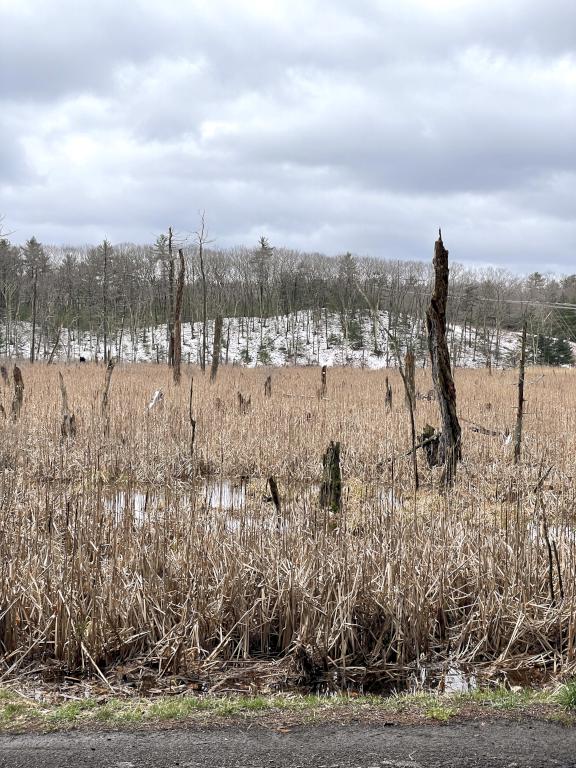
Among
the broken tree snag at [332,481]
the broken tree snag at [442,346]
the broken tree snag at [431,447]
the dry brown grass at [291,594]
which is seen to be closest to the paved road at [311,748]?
the dry brown grass at [291,594]

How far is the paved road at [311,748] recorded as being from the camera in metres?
2.35

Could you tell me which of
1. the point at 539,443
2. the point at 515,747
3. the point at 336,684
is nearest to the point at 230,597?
the point at 336,684

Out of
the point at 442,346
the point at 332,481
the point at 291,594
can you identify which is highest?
the point at 442,346

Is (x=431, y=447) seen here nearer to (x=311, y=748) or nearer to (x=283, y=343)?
(x=311, y=748)

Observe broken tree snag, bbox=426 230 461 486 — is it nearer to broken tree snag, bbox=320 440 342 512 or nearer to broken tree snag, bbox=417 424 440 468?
broken tree snag, bbox=417 424 440 468

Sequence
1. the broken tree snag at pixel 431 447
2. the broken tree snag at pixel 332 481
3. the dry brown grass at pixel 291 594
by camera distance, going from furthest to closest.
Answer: the broken tree snag at pixel 431 447, the broken tree snag at pixel 332 481, the dry brown grass at pixel 291 594

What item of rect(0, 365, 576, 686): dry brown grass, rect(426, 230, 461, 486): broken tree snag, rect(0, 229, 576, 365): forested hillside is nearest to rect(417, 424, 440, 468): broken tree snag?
rect(426, 230, 461, 486): broken tree snag

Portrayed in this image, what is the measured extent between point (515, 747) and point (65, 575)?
2.31 m

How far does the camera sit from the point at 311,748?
247cm

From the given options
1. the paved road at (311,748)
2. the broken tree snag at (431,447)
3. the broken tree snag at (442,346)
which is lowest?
the paved road at (311,748)

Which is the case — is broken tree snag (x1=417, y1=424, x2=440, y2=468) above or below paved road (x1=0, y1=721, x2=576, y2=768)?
above

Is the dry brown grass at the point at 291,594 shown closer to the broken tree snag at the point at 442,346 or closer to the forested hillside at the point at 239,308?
the broken tree snag at the point at 442,346

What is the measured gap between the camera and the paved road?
2.35 m

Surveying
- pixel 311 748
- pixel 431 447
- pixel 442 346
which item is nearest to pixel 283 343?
pixel 431 447
